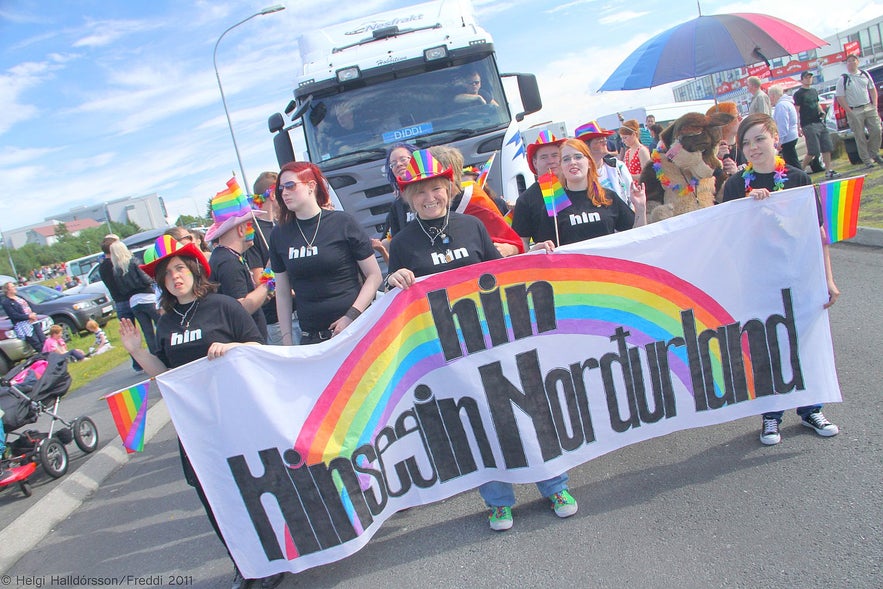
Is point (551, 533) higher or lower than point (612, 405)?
lower

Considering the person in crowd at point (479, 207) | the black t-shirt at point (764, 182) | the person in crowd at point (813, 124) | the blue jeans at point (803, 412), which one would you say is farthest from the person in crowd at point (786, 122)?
the person in crowd at point (479, 207)

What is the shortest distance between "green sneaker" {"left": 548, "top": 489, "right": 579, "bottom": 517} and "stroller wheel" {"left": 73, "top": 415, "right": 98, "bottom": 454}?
5.15 meters

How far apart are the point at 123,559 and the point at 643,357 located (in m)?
3.52

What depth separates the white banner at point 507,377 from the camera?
3.44 metres

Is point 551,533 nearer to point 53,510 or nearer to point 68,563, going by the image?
point 68,563

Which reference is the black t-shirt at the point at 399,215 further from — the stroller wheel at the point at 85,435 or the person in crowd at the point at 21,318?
the person in crowd at the point at 21,318

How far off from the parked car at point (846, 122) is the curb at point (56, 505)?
1342 cm

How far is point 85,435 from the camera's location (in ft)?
22.5

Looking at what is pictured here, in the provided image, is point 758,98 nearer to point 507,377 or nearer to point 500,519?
point 507,377

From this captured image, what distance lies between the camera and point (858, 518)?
3.00 metres

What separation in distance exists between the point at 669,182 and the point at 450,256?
245 centimetres

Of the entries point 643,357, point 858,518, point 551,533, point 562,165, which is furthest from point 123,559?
point 858,518

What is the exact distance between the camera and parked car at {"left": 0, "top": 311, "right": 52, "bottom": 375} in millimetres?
14562

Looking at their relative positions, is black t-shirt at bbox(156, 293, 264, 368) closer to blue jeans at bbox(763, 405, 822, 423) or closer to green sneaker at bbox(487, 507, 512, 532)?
green sneaker at bbox(487, 507, 512, 532)
